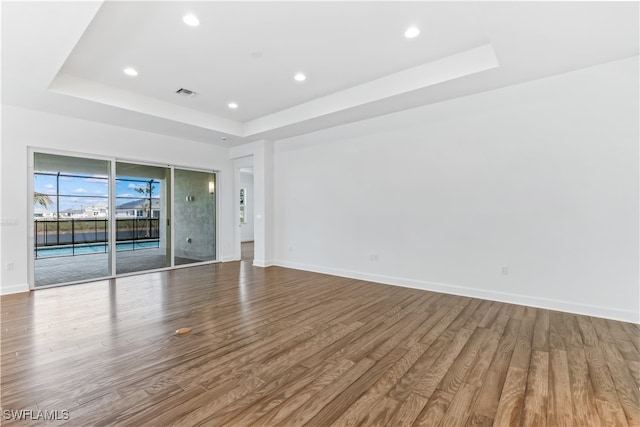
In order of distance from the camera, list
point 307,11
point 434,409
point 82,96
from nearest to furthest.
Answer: point 434,409 < point 307,11 < point 82,96

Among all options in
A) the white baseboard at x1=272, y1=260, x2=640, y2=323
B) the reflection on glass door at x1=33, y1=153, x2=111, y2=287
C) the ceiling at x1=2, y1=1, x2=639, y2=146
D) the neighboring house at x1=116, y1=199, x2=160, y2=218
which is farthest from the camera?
the neighboring house at x1=116, y1=199, x2=160, y2=218

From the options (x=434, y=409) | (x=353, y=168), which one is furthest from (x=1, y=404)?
(x=353, y=168)

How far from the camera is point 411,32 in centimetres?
306

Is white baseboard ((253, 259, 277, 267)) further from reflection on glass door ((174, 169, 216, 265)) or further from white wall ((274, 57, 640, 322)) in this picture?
white wall ((274, 57, 640, 322))

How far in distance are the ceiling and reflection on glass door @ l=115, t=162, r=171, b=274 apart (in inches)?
49.8

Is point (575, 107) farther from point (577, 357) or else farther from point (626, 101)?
point (577, 357)

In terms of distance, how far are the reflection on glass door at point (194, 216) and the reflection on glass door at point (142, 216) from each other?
0.25m

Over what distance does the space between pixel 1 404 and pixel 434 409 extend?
2760 mm

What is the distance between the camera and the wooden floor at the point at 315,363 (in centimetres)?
184

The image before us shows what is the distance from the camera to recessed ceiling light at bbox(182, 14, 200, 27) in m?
2.78

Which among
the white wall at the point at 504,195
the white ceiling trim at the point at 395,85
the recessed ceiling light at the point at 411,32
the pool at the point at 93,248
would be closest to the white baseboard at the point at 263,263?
the white wall at the point at 504,195

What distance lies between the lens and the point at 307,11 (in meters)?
2.73

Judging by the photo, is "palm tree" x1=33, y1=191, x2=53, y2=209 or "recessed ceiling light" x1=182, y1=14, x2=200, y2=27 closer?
"recessed ceiling light" x1=182, y1=14, x2=200, y2=27

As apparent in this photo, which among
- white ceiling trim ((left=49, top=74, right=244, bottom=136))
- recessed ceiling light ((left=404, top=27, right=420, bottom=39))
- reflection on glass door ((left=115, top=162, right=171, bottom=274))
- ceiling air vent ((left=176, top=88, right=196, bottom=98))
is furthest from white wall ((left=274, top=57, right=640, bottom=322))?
reflection on glass door ((left=115, top=162, right=171, bottom=274))
